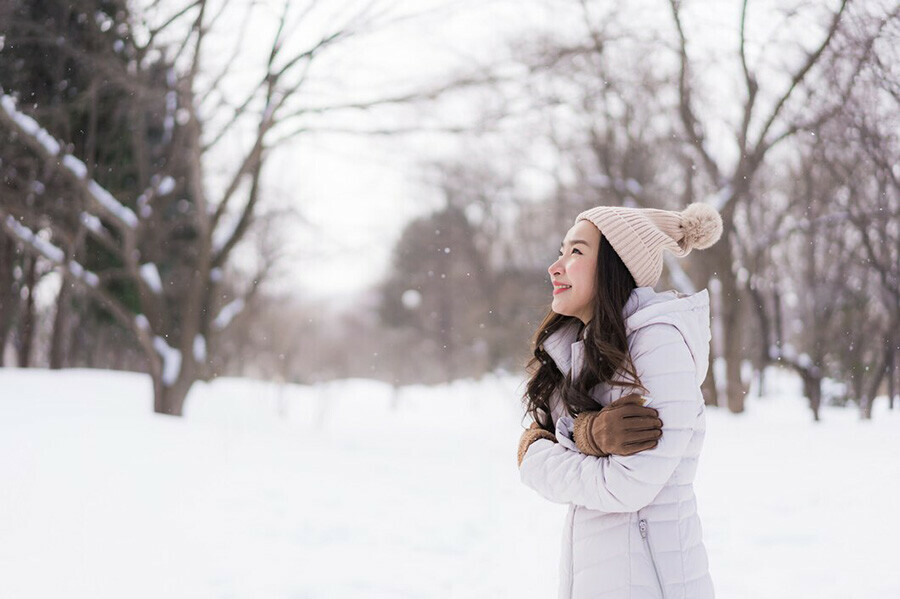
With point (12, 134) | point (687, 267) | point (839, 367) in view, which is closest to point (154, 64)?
point (12, 134)

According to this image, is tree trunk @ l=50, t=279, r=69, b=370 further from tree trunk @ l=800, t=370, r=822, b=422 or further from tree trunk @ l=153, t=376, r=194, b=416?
tree trunk @ l=800, t=370, r=822, b=422

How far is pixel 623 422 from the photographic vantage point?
4.87ft

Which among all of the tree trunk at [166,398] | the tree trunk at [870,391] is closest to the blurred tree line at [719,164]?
the tree trunk at [870,391]

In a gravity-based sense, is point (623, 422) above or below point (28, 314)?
below

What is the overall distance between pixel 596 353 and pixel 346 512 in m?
4.30

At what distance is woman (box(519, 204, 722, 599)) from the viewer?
4.99ft

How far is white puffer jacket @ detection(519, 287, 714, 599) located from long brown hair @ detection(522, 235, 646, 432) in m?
0.03

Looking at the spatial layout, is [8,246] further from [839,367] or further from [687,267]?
[839,367]

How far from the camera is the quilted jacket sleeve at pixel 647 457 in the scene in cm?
151

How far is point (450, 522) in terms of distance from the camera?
18.0 feet

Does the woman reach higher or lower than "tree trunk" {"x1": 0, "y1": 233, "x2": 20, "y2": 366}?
lower

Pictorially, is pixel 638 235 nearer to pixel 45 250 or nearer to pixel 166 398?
pixel 166 398

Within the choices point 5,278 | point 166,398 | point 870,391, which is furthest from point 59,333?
point 870,391

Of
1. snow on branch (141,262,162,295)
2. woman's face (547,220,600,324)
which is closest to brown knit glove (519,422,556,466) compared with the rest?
woman's face (547,220,600,324)
